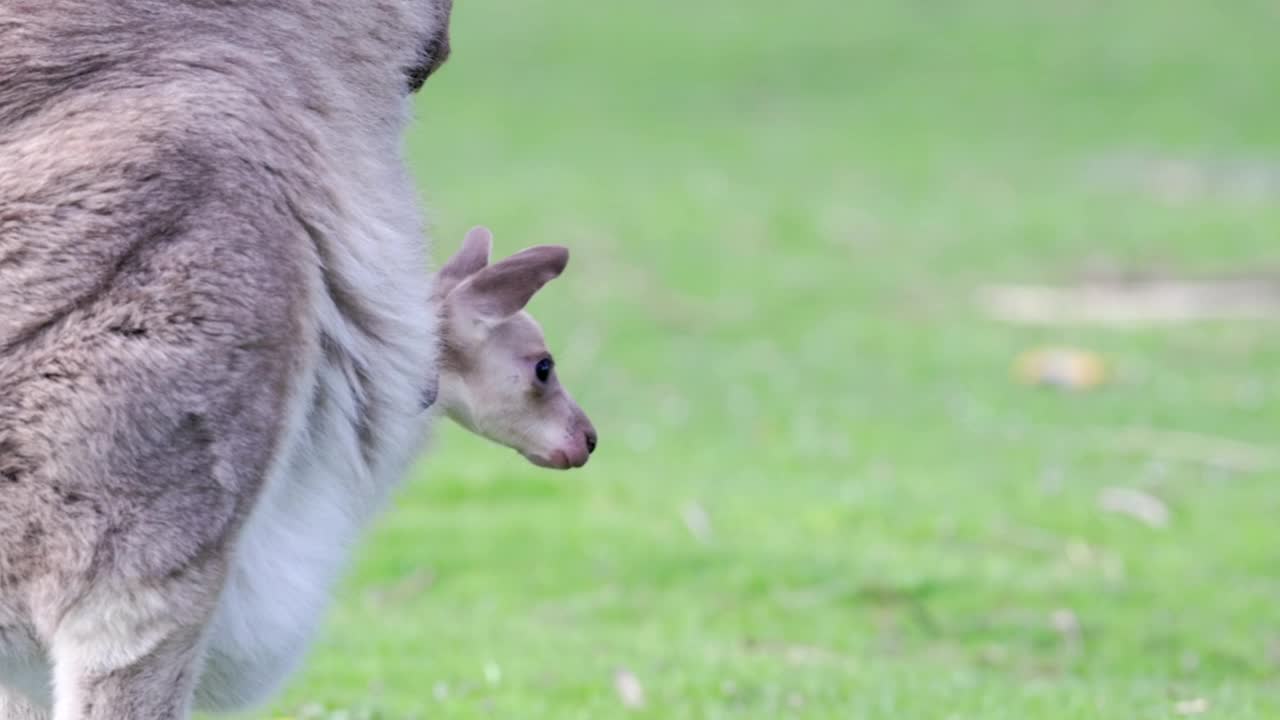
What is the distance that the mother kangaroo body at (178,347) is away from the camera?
3.44 m

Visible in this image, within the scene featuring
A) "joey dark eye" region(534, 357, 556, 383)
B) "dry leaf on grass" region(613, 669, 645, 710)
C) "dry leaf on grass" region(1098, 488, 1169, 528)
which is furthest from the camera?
"dry leaf on grass" region(1098, 488, 1169, 528)

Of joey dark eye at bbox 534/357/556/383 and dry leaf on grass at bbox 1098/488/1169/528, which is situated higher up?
joey dark eye at bbox 534/357/556/383

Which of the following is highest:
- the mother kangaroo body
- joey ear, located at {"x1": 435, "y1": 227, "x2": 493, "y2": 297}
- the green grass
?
the mother kangaroo body

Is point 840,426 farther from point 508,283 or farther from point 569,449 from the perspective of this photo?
point 508,283

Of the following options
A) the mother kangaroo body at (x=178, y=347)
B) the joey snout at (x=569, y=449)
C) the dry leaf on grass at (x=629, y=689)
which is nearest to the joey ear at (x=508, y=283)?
the joey snout at (x=569, y=449)

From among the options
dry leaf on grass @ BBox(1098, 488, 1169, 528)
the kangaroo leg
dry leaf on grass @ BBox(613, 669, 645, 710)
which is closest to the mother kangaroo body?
the kangaroo leg

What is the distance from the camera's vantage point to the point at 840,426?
1258cm

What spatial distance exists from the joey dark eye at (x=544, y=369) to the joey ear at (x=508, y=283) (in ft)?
0.53

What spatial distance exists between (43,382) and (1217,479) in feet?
28.7

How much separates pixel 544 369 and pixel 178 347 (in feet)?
5.36

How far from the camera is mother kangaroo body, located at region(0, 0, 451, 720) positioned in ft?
11.3

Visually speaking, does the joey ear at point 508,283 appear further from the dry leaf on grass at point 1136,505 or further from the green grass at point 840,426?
the dry leaf on grass at point 1136,505

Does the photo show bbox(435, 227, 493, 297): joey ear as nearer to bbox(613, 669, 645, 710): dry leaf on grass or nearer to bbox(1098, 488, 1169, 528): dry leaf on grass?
bbox(613, 669, 645, 710): dry leaf on grass

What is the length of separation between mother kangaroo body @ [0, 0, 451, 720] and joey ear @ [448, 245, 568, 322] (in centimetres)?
73
